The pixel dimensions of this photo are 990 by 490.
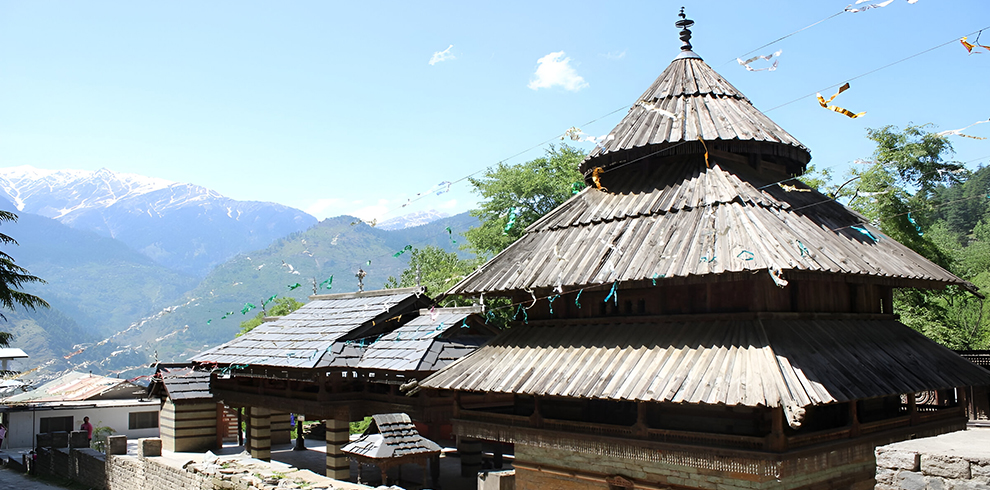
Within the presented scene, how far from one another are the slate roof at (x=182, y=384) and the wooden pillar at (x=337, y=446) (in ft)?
28.8

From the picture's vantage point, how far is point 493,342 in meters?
13.9

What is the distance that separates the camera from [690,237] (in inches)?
446

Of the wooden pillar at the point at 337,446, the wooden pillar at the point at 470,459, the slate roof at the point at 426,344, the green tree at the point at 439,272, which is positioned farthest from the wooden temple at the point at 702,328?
the green tree at the point at 439,272

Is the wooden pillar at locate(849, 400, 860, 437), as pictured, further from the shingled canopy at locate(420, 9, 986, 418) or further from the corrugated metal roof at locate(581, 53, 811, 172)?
the corrugated metal roof at locate(581, 53, 811, 172)

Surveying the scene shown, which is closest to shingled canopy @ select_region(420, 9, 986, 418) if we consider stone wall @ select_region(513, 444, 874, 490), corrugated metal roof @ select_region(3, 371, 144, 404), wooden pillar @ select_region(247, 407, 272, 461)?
stone wall @ select_region(513, 444, 874, 490)

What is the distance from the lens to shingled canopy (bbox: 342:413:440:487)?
49.6 feet

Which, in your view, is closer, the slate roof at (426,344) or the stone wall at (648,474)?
the stone wall at (648,474)

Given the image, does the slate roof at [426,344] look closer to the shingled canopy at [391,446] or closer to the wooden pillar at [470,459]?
the shingled canopy at [391,446]

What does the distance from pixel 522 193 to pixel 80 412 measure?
71.4 ft

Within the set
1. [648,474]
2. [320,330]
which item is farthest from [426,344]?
[648,474]

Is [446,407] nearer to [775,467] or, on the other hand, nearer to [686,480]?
[686,480]

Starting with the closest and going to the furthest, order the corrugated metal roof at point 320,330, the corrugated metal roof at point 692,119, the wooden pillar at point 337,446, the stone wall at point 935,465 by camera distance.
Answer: the stone wall at point 935,465 < the corrugated metal roof at point 692,119 < the wooden pillar at point 337,446 < the corrugated metal roof at point 320,330

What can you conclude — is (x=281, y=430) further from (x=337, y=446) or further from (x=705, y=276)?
(x=705, y=276)

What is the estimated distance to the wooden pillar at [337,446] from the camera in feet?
59.5
